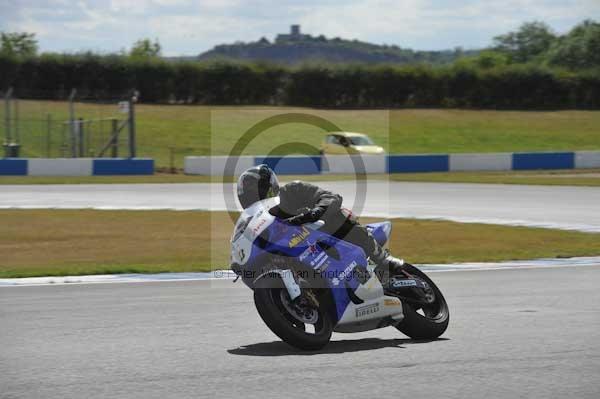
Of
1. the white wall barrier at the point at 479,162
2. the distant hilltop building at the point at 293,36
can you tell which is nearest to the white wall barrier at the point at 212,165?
the white wall barrier at the point at 479,162

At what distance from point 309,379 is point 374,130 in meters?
44.7

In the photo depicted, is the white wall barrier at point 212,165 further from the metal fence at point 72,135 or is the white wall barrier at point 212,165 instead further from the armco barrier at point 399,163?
the metal fence at point 72,135

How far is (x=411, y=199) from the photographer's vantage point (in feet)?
72.8

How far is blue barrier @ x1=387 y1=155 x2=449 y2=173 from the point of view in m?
33.1

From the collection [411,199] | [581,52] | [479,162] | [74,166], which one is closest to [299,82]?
[479,162]

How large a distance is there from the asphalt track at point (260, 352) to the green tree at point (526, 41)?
9442 centimetres

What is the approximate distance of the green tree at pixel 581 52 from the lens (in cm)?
7375

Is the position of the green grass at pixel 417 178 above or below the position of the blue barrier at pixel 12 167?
below

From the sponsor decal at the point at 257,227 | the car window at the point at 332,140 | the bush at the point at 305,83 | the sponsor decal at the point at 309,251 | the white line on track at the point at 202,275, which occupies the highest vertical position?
the bush at the point at 305,83

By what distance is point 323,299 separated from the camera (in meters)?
6.58

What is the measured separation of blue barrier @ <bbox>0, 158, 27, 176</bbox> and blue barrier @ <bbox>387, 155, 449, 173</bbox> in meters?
11.7

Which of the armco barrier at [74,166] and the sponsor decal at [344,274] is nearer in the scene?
the sponsor decal at [344,274]

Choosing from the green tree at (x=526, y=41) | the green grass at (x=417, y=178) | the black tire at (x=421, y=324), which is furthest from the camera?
the green tree at (x=526, y=41)

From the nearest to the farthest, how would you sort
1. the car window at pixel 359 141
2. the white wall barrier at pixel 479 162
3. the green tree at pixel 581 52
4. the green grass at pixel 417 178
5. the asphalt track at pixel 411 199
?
the asphalt track at pixel 411 199, the green grass at pixel 417 178, the white wall barrier at pixel 479 162, the car window at pixel 359 141, the green tree at pixel 581 52
